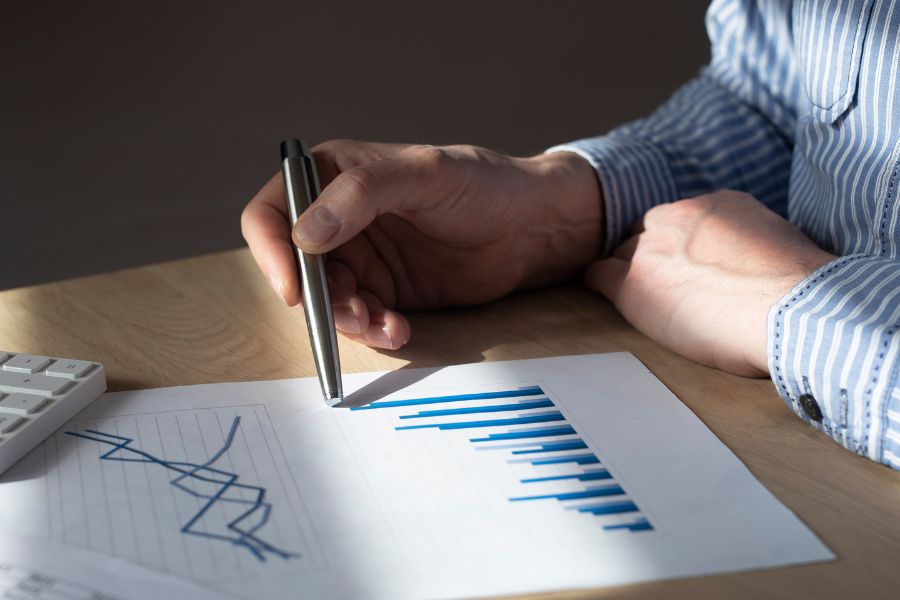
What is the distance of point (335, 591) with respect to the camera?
376 mm

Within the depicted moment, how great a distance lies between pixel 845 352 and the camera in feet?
1.70

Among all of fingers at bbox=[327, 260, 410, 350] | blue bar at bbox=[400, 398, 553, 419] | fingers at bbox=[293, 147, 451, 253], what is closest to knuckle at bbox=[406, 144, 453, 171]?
fingers at bbox=[293, 147, 451, 253]

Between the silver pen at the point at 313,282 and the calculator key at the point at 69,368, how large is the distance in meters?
0.13

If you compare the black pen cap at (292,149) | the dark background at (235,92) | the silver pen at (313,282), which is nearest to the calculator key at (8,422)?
the silver pen at (313,282)

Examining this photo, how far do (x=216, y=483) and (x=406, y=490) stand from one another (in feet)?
0.30

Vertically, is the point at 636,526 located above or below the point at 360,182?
below

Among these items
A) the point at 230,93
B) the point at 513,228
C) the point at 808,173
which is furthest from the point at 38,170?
the point at 808,173

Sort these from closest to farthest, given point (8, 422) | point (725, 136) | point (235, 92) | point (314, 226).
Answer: point (8, 422), point (314, 226), point (725, 136), point (235, 92)

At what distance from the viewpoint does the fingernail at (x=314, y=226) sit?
605 mm

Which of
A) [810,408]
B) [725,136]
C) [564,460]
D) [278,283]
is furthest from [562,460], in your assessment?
[725,136]

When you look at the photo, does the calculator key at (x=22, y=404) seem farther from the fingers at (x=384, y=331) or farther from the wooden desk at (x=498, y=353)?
the fingers at (x=384, y=331)

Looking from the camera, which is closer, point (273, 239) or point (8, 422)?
point (8, 422)

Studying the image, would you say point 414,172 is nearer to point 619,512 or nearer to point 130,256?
point 619,512

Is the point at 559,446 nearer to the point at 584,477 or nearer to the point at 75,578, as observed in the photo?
the point at 584,477
